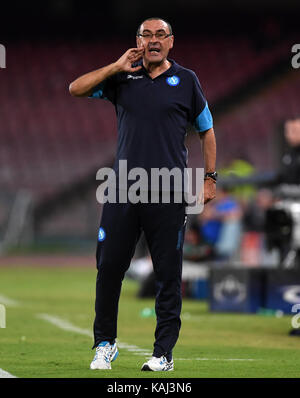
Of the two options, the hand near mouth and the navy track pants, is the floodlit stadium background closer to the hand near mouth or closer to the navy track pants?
the navy track pants

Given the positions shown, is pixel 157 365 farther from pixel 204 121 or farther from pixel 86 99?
pixel 86 99

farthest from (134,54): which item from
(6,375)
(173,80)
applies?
(6,375)

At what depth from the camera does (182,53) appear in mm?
37125

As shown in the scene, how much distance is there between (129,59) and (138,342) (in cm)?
332

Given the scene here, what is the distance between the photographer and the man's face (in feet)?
21.7

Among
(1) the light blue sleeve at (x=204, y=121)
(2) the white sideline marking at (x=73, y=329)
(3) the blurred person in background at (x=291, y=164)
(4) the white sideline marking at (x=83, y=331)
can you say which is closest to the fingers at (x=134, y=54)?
(1) the light blue sleeve at (x=204, y=121)

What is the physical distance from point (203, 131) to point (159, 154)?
437 millimetres

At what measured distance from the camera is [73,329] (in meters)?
10.3

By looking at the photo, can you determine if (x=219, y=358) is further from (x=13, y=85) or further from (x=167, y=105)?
(x=13, y=85)

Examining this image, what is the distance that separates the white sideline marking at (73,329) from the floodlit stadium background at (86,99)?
16.4 m

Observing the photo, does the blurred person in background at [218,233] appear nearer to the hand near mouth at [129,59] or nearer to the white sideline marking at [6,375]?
the hand near mouth at [129,59]

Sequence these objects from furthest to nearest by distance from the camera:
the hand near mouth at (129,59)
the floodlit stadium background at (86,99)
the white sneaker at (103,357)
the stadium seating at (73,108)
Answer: the stadium seating at (73,108) < the floodlit stadium background at (86,99) < the white sneaker at (103,357) < the hand near mouth at (129,59)

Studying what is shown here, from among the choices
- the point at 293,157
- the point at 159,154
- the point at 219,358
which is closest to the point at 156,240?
the point at 159,154

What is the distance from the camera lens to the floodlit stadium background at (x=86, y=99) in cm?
3234
